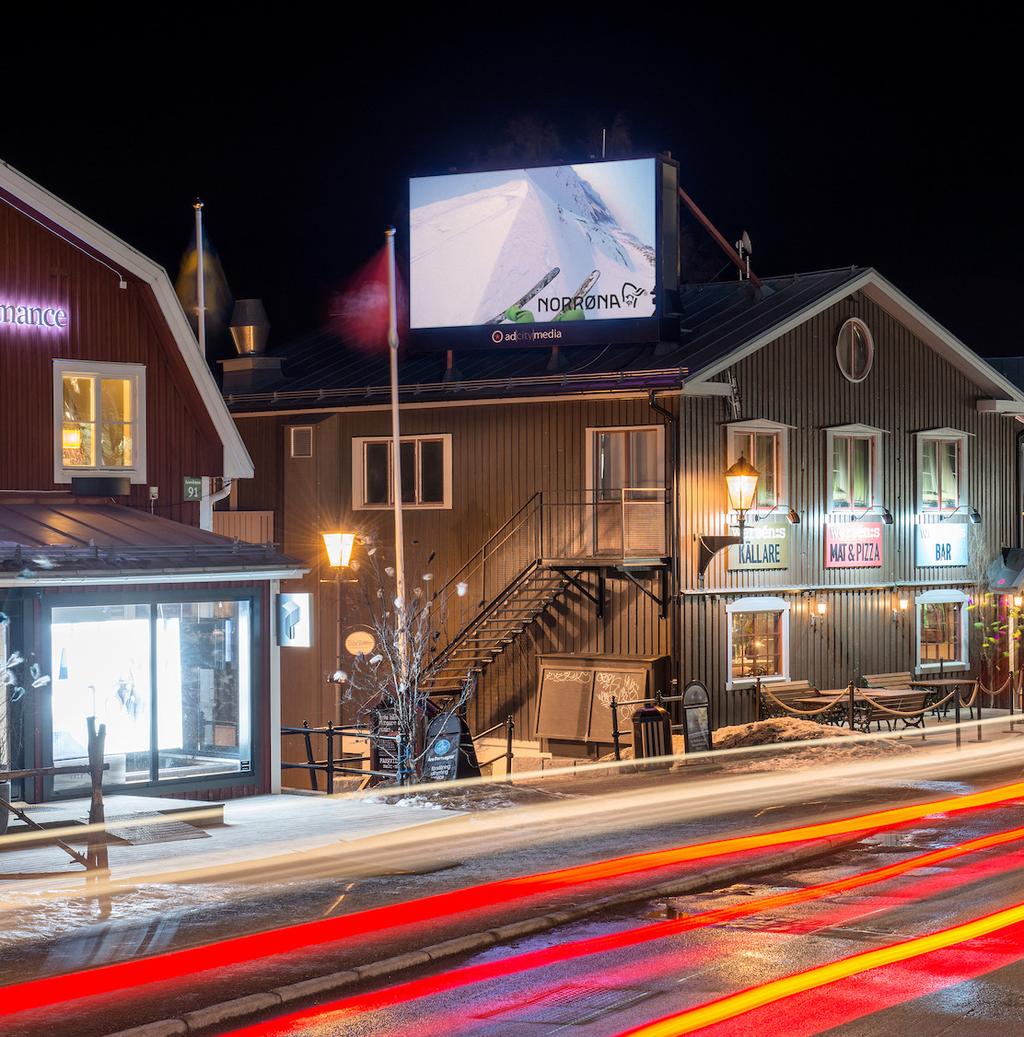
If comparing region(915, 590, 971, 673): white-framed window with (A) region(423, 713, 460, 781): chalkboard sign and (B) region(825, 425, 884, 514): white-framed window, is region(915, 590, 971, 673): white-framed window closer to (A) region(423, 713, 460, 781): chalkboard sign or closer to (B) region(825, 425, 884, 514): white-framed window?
(B) region(825, 425, 884, 514): white-framed window

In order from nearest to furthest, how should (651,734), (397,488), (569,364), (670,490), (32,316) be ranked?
(32,316) → (397,488) → (651,734) → (670,490) → (569,364)

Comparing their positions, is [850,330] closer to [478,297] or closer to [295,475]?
[478,297]

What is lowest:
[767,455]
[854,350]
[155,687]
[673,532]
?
[155,687]

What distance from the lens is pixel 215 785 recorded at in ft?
64.1

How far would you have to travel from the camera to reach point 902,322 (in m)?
33.5

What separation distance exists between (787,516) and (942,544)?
5.55 meters

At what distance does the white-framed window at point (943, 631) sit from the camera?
1335 inches

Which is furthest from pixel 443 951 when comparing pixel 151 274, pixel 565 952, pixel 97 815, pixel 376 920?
pixel 151 274

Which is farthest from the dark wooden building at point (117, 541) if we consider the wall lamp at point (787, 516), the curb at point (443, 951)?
the wall lamp at point (787, 516)

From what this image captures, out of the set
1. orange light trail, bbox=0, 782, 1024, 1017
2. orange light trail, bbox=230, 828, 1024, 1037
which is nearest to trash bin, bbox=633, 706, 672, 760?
orange light trail, bbox=0, 782, 1024, 1017

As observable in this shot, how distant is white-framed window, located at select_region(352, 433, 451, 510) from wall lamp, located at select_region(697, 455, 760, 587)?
5.27m

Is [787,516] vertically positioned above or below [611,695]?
above

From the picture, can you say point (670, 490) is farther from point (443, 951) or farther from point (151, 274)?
point (443, 951)

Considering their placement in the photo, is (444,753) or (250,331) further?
(250,331)
